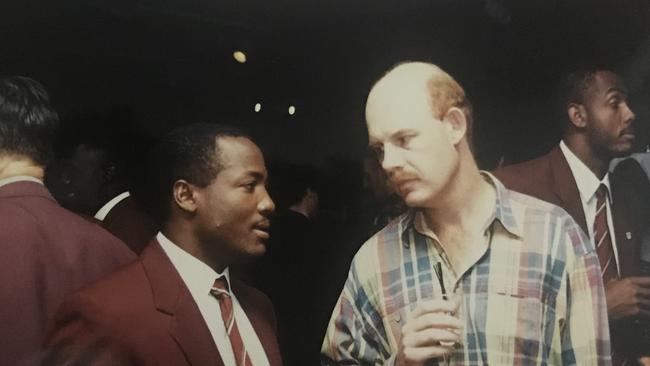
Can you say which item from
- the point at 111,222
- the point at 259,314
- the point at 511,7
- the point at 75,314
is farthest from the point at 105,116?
the point at 511,7

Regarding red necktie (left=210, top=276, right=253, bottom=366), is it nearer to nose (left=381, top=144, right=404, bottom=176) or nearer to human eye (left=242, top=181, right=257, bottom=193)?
human eye (left=242, top=181, right=257, bottom=193)

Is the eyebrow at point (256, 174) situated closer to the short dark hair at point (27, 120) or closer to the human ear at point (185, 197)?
the human ear at point (185, 197)

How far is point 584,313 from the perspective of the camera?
2.01m

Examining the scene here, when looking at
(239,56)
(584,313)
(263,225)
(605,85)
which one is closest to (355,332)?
(263,225)

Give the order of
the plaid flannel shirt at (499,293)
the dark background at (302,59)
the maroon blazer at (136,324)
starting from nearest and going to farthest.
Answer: the maroon blazer at (136,324), the plaid flannel shirt at (499,293), the dark background at (302,59)

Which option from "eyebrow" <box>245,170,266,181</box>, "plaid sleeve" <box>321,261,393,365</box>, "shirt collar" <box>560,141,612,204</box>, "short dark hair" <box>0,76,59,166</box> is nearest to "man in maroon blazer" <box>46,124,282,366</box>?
"eyebrow" <box>245,170,266,181</box>

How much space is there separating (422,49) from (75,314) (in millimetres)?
1105

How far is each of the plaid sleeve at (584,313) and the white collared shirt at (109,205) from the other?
3.76 ft

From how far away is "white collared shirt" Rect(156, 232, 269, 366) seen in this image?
1.96m

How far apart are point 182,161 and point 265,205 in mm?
239

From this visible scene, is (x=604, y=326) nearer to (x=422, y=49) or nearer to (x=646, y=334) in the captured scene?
(x=646, y=334)

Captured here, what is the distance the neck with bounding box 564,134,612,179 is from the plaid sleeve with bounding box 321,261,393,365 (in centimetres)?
65

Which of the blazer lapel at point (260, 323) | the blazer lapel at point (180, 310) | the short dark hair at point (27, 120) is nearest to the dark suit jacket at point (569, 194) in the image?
the blazer lapel at point (260, 323)

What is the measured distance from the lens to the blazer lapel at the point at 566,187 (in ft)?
6.81
